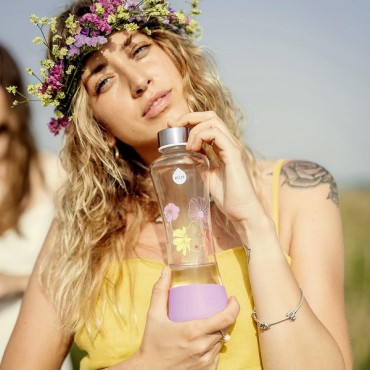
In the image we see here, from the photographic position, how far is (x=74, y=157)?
2412 millimetres

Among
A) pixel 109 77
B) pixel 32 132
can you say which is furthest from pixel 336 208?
pixel 32 132

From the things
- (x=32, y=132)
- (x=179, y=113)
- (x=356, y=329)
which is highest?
(x=179, y=113)

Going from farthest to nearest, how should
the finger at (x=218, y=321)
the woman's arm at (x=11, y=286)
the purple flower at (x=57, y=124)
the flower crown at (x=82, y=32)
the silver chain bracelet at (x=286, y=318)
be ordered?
the woman's arm at (x=11, y=286), the purple flower at (x=57, y=124), the flower crown at (x=82, y=32), the silver chain bracelet at (x=286, y=318), the finger at (x=218, y=321)

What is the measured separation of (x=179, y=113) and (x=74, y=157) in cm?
60

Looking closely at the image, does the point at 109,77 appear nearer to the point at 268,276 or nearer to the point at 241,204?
the point at 241,204

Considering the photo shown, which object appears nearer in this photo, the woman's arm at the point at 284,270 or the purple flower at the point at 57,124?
the woman's arm at the point at 284,270

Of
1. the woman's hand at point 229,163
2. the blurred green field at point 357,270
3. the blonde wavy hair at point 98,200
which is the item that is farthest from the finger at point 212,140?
the blurred green field at point 357,270

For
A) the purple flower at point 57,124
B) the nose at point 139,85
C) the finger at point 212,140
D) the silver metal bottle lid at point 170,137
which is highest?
the nose at point 139,85

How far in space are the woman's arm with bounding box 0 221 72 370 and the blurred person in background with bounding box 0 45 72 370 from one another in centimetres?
93

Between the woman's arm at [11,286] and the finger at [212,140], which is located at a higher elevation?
the finger at [212,140]

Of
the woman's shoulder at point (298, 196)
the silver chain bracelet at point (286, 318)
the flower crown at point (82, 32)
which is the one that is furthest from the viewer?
the flower crown at point (82, 32)

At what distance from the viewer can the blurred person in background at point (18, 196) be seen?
3.08 metres

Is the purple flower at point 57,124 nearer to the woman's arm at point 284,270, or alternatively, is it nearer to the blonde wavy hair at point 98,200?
the blonde wavy hair at point 98,200

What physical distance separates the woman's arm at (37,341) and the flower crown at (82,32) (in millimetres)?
793
